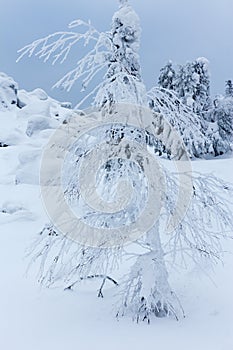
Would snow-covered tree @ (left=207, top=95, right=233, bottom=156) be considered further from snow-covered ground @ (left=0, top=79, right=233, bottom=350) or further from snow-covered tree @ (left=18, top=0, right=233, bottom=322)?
snow-covered tree @ (left=18, top=0, right=233, bottom=322)

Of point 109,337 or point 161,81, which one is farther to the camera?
point 161,81

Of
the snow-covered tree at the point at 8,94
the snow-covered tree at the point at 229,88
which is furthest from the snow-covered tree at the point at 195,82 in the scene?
the snow-covered tree at the point at 8,94

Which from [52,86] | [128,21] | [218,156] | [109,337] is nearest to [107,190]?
[52,86]

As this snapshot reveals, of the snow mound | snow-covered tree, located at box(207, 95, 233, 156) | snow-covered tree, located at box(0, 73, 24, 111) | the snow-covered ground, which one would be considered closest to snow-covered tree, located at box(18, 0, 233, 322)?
the snow-covered ground

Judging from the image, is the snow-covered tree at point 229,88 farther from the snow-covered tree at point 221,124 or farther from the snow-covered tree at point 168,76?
the snow-covered tree at point 168,76

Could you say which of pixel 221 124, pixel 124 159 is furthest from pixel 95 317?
pixel 221 124

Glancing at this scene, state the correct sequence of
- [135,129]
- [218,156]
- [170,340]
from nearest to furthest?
1. [170,340]
2. [135,129]
3. [218,156]

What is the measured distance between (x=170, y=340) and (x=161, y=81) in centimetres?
1790

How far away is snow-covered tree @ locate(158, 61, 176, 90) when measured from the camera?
21375mm

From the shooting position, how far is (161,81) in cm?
2173

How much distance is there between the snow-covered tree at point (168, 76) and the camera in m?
21.4

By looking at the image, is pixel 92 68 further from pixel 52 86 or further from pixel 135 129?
pixel 135 129

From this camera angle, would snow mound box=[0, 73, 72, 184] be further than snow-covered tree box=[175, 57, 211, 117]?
No

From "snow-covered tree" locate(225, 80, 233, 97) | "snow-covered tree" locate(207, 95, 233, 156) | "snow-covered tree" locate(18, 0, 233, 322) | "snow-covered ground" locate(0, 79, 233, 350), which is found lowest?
"snow-covered ground" locate(0, 79, 233, 350)
